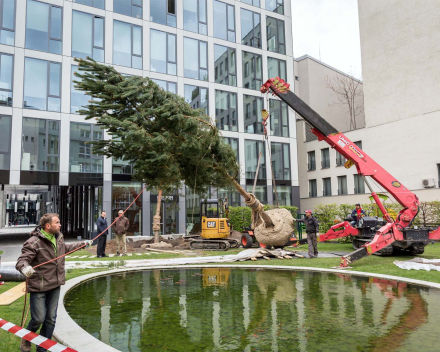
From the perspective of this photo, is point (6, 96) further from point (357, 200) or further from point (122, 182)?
point (357, 200)

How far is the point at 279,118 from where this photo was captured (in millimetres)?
30875

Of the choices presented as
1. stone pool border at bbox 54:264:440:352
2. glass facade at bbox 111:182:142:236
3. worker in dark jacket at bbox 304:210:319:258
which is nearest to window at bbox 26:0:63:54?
glass facade at bbox 111:182:142:236

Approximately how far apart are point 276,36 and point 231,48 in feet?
16.6

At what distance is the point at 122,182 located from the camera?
78.9 feet

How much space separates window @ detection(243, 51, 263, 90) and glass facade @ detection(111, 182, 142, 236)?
43.1 feet

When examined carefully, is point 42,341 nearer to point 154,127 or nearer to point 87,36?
point 154,127

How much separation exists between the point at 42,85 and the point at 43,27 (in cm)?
386

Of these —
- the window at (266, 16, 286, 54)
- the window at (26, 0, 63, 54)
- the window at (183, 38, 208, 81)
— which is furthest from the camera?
the window at (266, 16, 286, 54)

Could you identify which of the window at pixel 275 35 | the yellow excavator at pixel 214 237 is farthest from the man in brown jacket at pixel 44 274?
the window at pixel 275 35

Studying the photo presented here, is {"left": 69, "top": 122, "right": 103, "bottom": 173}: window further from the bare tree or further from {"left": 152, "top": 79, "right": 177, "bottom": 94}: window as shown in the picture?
the bare tree

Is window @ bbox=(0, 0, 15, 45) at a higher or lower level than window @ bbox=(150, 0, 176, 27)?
lower

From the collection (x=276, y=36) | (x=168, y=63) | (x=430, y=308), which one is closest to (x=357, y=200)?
(x=276, y=36)

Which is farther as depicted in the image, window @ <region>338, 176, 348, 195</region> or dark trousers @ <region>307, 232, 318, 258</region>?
window @ <region>338, 176, 348, 195</region>

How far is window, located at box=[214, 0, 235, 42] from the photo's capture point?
1158 inches
